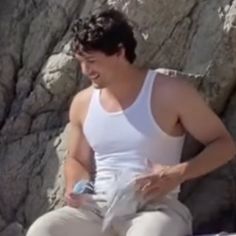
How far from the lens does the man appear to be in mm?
4445

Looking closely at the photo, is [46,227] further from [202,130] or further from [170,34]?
[170,34]

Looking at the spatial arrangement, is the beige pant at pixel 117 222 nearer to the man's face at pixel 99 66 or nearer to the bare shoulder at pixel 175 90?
the bare shoulder at pixel 175 90

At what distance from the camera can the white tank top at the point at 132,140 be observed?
4.55 meters

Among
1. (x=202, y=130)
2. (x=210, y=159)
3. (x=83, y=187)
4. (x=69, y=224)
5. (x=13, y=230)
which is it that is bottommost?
(x=13, y=230)

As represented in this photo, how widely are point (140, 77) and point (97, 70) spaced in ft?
0.69

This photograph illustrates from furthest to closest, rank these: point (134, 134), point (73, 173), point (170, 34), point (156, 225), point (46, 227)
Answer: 1. point (170, 34)
2. point (73, 173)
3. point (134, 134)
4. point (46, 227)
5. point (156, 225)

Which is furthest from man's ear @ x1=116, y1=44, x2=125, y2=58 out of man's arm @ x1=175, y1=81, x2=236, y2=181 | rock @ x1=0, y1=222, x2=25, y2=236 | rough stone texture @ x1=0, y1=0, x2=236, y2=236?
rock @ x1=0, y1=222, x2=25, y2=236

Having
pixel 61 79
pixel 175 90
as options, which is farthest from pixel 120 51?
pixel 61 79

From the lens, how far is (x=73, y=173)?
4.75 metres

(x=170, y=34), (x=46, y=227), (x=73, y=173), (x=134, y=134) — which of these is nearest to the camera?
(x=46, y=227)

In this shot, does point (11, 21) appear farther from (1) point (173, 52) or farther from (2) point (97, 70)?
(2) point (97, 70)

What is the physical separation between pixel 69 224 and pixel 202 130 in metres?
0.69

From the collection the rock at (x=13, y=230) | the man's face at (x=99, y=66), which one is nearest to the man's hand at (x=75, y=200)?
the man's face at (x=99, y=66)

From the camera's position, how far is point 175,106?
14.7 ft
